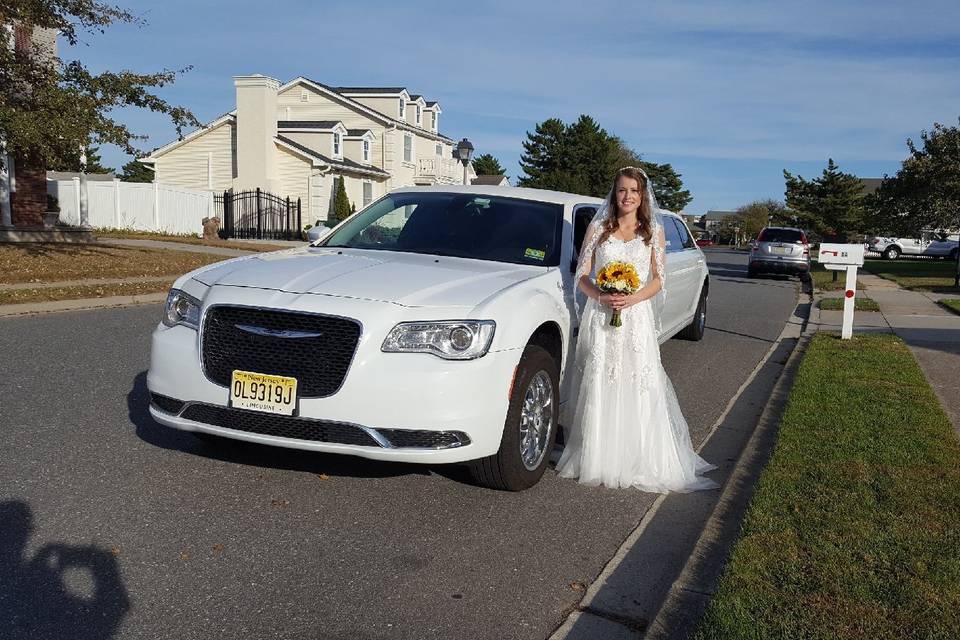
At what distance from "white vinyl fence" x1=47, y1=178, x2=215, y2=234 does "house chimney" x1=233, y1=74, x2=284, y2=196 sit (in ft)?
16.0

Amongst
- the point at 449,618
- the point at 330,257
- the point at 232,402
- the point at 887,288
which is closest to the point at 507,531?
the point at 449,618

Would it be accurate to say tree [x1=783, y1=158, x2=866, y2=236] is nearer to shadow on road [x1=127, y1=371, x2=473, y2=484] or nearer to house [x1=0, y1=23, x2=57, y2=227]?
house [x1=0, y1=23, x2=57, y2=227]

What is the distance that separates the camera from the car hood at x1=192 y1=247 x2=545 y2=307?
14.3 feet

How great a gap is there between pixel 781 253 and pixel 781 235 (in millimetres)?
880

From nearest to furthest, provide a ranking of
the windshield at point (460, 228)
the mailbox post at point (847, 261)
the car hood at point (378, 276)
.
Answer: the car hood at point (378, 276)
the windshield at point (460, 228)
the mailbox post at point (847, 261)

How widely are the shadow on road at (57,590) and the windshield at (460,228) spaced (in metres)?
2.87

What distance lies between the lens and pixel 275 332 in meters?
4.21

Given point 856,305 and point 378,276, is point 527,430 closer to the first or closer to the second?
point 378,276

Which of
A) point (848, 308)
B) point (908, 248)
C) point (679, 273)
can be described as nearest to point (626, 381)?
point (679, 273)

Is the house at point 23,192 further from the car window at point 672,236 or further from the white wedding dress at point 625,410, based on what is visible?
the white wedding dress at point 625,410

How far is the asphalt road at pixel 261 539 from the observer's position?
321 cm

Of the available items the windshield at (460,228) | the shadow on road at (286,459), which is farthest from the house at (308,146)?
the shadow on road at (286,459)

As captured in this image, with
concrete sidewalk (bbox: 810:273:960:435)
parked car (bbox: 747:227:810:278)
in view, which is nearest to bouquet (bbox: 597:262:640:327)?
concrete sidewalk (bbox: 810:273:960:435)

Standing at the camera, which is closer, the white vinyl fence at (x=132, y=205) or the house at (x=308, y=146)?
the white vinyl fence at (x=132, y=205)
